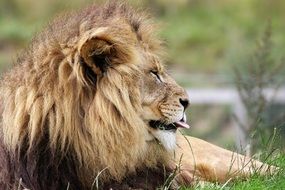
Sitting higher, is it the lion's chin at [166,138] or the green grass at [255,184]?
the lion's chin at [166,138]

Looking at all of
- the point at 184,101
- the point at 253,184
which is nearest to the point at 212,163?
the point at 253,184

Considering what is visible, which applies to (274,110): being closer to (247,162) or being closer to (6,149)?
(247,162)

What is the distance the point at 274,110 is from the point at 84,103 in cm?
750

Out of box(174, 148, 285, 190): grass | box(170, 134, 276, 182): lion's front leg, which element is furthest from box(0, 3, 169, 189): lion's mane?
box(170, 134, 276, 182): lion's front leg

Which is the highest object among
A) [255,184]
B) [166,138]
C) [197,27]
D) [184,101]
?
[184,101]

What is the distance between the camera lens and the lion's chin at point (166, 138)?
16.8 feet

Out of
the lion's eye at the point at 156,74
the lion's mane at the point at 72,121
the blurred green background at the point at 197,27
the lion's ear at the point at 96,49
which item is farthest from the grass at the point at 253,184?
the blurred green background at the point at 197,27

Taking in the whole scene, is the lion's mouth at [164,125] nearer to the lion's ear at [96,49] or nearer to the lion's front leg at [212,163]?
the lion's front leg at [212,163]

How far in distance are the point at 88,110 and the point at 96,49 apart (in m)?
0.31

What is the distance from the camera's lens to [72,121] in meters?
4.94

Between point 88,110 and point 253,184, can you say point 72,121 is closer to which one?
point 88,110

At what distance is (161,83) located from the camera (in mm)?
5219

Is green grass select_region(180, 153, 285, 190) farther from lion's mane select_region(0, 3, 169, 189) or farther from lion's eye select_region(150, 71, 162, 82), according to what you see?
lion's eye select_region(150, 71, 162, 82)

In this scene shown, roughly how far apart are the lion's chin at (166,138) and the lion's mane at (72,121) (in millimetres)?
85
